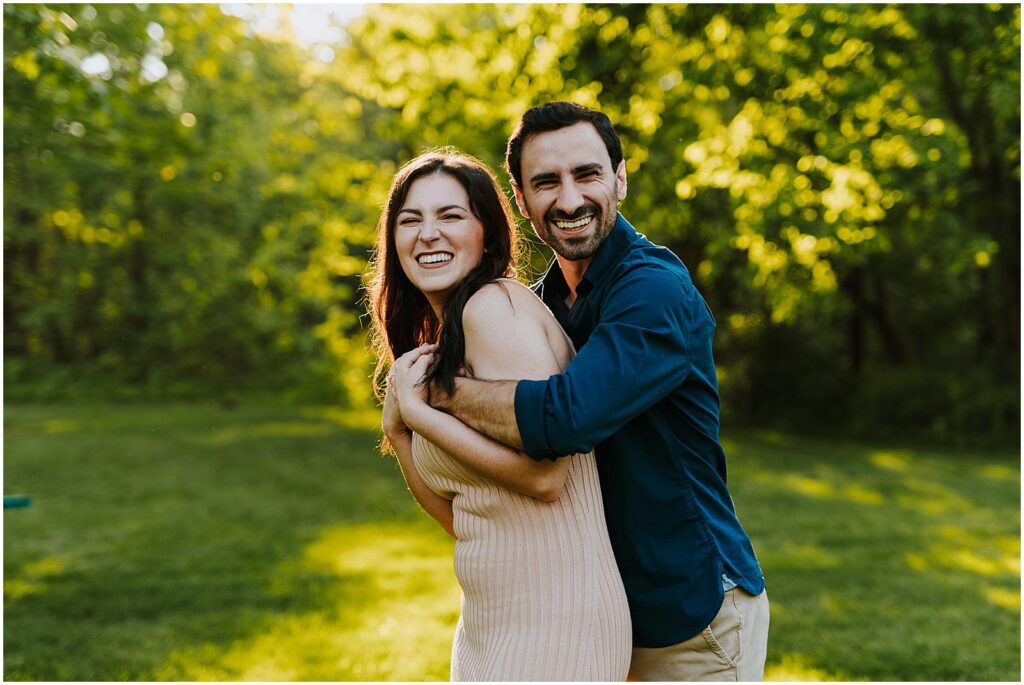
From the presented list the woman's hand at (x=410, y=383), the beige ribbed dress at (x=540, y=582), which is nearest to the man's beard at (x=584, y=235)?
the woman's hand at (x=410, y=383)

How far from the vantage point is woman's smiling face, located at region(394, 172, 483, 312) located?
229cm

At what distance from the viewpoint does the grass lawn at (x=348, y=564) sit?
5.75 m

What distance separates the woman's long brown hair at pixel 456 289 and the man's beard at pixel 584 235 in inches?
4.0

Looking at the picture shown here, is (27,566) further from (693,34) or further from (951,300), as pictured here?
(951,300)

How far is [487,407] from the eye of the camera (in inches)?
79.7

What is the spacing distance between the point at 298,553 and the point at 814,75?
6701 millimetres

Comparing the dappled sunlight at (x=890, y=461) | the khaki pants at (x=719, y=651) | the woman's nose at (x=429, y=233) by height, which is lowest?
the dappled sunlight at (x=890, y=461)

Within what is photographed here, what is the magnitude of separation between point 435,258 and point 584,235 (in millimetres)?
389

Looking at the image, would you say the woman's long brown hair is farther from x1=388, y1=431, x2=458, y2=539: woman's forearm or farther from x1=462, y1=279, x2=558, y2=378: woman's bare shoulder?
x1=388, y1=431, x2=458, y2=539: woman's forearm

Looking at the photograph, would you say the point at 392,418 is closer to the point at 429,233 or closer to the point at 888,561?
the point at 429,233

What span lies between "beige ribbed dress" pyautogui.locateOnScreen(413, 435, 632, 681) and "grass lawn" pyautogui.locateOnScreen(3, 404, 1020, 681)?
11.7 feet

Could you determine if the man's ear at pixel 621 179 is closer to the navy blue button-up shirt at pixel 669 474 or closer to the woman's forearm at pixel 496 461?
the navy blue button-up shirt at pixel 669 474

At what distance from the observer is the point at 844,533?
9172mm

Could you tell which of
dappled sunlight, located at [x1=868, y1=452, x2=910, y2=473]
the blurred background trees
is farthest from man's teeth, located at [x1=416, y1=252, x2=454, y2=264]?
dappled sunlight, located at [x1=868, y1=452, x2=910, y2=473]
